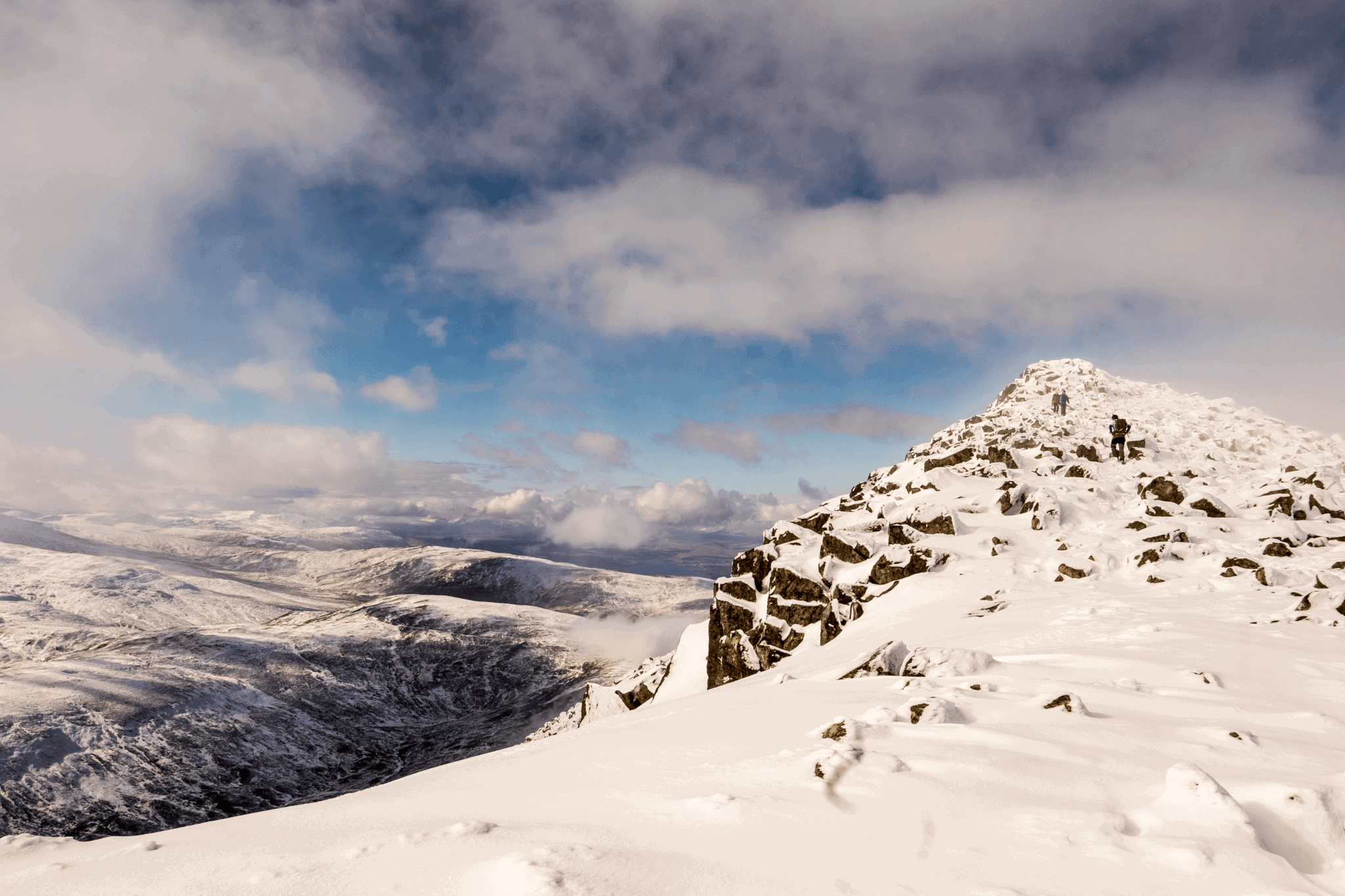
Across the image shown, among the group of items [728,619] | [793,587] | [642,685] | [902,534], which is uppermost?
[902,534]

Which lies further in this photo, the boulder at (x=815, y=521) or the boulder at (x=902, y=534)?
the boulder at (x=815, y=521)

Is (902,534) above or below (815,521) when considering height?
below

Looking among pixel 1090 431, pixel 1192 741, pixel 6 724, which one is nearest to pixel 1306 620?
pixel 1192 741

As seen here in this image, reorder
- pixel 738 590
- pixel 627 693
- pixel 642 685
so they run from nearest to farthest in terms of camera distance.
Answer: pixel 738 590 < pixel 642 685 < pixel 627 693

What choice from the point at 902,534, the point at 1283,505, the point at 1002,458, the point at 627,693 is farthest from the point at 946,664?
the point at 1002,458

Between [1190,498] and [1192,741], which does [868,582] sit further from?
[1192,741]

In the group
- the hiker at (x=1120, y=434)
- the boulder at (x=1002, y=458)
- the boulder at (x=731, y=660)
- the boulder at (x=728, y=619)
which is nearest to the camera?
the boulder at (x=731, y=660)

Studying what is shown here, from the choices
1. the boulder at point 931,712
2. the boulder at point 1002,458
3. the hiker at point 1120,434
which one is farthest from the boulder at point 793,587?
the hiker at point 1120,434

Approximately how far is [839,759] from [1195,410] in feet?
→ 474

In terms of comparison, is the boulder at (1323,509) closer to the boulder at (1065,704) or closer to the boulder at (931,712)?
the boulder at (1065,704)

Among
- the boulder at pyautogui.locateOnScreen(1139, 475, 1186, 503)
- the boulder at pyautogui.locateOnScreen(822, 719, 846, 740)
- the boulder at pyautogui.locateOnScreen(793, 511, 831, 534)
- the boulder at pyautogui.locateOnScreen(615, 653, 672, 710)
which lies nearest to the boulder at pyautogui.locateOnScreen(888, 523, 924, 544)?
the boulder at pyautogui.locateOnScreen(793, 511, 831, 534)

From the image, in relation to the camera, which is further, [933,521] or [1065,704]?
[933,521]

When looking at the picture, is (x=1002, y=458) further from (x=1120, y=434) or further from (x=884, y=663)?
(x=884, y=663)

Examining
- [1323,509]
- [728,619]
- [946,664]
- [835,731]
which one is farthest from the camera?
[728,619]
